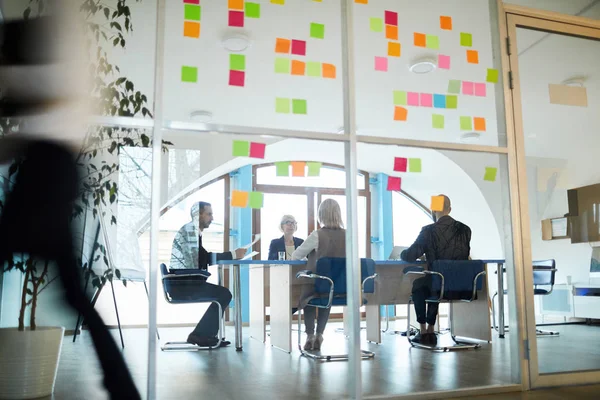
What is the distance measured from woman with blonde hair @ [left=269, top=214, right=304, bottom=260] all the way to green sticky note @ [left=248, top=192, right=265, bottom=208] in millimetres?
1570

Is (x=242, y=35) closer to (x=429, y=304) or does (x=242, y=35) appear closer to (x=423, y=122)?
(x=423, y=122)

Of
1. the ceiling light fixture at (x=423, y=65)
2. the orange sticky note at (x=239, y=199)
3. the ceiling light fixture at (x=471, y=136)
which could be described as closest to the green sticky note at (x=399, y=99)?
the ceiling light fixture at (x=471, y=136)

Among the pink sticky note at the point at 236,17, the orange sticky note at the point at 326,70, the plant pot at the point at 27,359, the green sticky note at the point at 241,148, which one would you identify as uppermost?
the pink sticky note at the point at 236,17

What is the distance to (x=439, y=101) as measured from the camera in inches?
135

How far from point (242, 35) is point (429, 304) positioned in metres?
2.73

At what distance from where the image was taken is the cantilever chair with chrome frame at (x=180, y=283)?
3801 millimetres

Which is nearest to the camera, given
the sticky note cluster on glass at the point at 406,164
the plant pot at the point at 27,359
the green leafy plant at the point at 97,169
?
the plant pot at the point at 27,359

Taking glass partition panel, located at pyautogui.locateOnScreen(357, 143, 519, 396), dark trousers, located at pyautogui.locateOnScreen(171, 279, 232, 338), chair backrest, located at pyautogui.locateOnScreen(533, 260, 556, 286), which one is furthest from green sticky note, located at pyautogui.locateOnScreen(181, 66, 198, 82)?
chair backrest, located at pyautogui.locateOnScreen(533, 260, 556, 286)

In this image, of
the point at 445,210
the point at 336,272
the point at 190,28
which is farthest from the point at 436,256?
the point at 190,28

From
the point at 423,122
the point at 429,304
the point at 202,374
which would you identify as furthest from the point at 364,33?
the point at 202,374

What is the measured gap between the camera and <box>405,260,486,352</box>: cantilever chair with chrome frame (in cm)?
422

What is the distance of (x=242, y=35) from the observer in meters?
4.50

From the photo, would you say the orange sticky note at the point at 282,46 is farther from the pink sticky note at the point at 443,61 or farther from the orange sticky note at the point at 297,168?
the pink sticky note at the point at 443,61

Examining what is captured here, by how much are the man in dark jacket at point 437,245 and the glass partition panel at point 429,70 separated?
2.16ft
